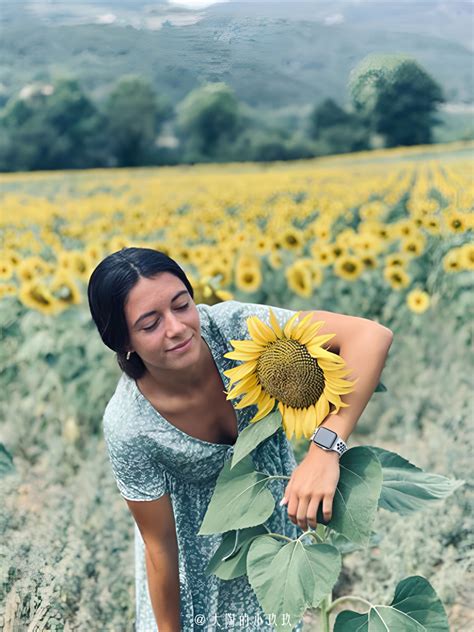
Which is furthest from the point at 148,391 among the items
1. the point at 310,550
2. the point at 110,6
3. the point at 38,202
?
the point at 38,202

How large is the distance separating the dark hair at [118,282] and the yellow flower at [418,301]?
8.26 ft

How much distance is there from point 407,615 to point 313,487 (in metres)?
0.31

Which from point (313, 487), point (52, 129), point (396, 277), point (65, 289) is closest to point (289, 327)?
point (313, 487)

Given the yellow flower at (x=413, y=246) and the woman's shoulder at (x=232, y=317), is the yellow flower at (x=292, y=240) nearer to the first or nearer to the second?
the yellow flower at (x=413, y=246)

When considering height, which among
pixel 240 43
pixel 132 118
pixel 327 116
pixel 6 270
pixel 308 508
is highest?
pixel 240 43

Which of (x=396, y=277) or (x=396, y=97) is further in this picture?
(x=396, y=277)

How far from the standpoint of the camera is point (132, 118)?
441cm

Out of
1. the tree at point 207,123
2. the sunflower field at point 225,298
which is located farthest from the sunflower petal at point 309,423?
the tree at point 207,123

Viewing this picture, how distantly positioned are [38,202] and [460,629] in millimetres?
3466

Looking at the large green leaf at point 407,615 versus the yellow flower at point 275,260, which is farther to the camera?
the yellow flower at point 275,260

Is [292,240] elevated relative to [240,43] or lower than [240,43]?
lower

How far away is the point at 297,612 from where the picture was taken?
48.2 inches

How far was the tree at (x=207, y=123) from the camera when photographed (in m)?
3.59

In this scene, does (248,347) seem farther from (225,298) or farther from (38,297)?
(38,297)
